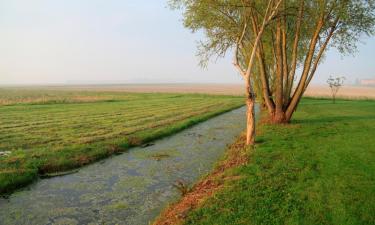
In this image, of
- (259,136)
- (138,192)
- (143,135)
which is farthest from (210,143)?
(138,192)

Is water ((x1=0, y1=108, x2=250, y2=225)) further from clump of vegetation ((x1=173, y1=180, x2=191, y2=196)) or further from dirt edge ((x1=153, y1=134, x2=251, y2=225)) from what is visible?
dirt edge ((x1=153, y1=134, x2=251, y2=225))

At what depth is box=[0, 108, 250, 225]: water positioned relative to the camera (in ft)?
32.3

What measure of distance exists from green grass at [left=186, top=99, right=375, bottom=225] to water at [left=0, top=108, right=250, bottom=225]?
92.8 inches

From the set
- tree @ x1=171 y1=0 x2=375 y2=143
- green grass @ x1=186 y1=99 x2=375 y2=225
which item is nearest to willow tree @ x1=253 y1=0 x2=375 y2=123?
tree @ x1=171 y1=0 x2=375 y2=143

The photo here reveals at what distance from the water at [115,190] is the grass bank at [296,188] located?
77.8 inches

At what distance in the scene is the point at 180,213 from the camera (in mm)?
9070

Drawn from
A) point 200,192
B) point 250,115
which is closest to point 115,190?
point 200,192

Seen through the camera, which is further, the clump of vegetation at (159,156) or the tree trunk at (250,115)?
the clump of vegetation at (159,156)

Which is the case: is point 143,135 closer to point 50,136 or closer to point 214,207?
point 50,136

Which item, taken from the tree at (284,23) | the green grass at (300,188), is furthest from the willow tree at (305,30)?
the green grass at (300,188)

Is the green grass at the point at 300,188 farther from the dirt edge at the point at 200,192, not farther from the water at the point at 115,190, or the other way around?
the water at the point at 115,190

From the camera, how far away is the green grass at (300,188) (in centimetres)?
839

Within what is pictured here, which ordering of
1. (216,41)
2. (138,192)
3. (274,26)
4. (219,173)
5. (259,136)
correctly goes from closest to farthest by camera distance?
(138,192) → (219,173) → (259,136) → (216,41) → (274,26)

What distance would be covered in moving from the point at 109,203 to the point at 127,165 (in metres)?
5.16
